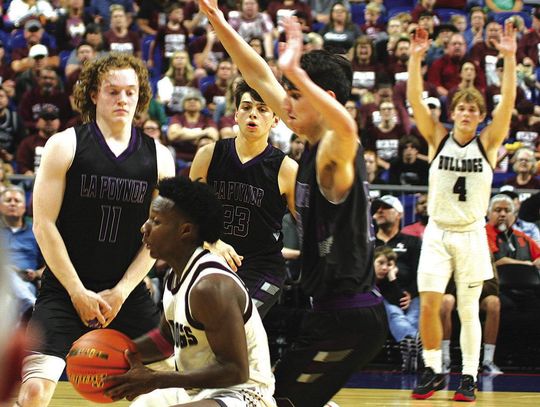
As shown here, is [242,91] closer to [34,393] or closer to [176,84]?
[34,393]

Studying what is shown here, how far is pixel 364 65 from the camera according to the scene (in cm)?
1329

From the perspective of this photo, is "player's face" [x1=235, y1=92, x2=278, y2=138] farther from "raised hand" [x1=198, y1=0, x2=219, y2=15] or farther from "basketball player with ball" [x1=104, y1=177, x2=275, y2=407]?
"basketball player with ball" [x1=104, y1=177, x2=275, y2=407]

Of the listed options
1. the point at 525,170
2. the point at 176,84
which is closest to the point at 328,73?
the point at 525,170

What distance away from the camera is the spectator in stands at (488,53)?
13961 millimetres

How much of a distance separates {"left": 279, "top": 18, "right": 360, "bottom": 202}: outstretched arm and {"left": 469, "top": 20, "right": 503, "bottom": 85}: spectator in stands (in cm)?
1105

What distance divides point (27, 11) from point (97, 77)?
1124 centimetres

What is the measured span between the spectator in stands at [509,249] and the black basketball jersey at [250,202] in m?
4.78

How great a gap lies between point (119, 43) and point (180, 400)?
1088 centimetres

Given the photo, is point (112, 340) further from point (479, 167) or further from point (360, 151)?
point (479, 167)

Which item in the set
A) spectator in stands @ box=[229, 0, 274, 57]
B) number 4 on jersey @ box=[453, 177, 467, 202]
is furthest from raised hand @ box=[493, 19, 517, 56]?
spectator in stands @ box=[229, 0, 274, 57]

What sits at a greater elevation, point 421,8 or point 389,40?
point 421,8

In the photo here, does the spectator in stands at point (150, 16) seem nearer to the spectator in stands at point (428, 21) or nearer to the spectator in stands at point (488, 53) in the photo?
the spectator in stands at point (428, 21)

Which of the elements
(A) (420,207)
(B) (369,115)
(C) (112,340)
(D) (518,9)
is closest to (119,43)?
(B) (369,115)

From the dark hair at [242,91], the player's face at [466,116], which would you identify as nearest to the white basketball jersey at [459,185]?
the player's face at [466,116]
